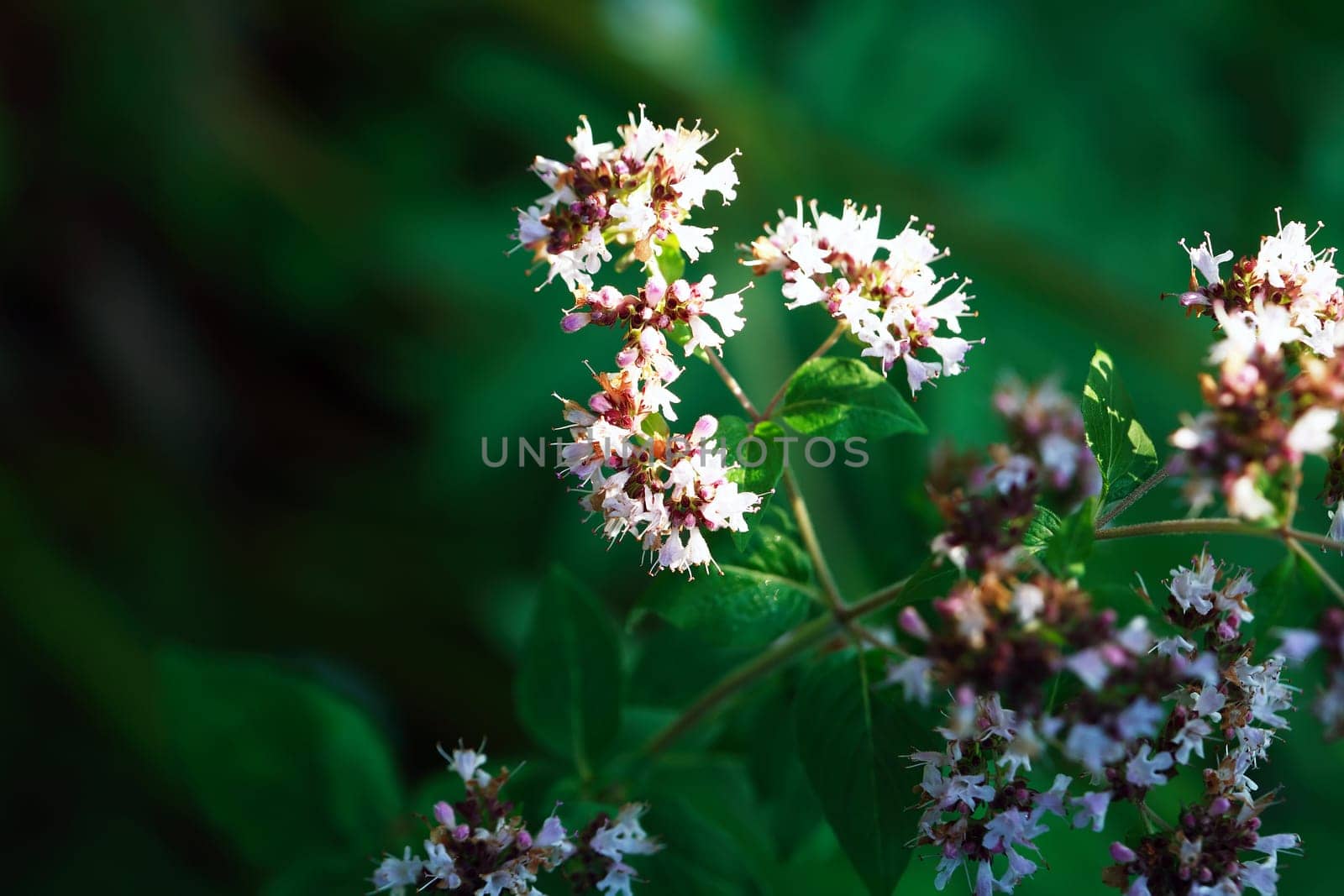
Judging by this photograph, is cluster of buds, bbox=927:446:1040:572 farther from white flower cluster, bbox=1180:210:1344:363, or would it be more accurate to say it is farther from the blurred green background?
the blurred green background

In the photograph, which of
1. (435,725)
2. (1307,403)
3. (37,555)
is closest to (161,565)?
(37,555)

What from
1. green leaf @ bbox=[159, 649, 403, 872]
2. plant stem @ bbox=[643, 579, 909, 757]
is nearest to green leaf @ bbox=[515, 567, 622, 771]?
plant stem @ bbox=[643, 579, 909, 757]

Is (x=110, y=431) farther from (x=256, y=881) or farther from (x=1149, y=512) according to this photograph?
(x=1149, y=512)

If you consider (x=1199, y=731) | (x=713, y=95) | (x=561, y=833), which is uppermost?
(x=713, y=95)

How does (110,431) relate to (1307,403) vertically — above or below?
above

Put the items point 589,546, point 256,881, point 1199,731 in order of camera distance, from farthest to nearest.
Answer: point 589,546
point 256,881
point 1199,731

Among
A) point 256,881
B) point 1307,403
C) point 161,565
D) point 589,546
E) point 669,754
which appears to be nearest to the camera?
point 1307,403

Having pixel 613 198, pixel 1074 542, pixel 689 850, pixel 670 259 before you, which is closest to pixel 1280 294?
pixel 1074 542
